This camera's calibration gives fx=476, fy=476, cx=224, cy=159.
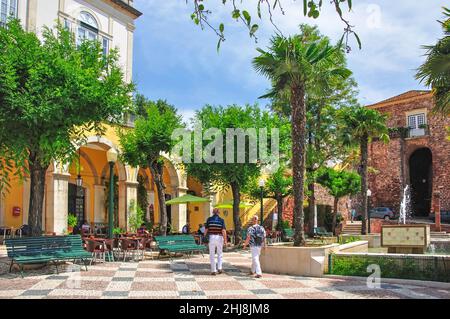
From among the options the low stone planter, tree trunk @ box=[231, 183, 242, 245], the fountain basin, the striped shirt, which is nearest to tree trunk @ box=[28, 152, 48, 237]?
the striped shirt

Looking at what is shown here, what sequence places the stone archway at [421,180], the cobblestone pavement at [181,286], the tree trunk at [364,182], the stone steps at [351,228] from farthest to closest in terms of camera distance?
the stone archway at [421,180] < the stone steps at [351,228] < the tree trunk at [364,182] < the cobblestone pavement at [181,286]

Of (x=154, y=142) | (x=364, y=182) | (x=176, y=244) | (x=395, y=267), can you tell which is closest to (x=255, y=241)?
(x=395, y=267)

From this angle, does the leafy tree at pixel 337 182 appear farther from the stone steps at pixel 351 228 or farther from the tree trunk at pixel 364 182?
the tree trunk at pixel 364 182

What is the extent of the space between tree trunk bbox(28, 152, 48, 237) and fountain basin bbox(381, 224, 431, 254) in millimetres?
9927

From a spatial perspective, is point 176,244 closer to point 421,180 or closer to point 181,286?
point 181,286

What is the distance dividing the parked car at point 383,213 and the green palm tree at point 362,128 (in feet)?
42.4

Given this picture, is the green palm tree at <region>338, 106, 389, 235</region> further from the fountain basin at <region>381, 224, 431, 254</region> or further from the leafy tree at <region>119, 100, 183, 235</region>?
the leafy tree at <region>119, 100, 183, 235</region>

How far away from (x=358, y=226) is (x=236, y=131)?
19.0 meters

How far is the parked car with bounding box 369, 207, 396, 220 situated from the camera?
128 feet

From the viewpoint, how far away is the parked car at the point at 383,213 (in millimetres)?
39156

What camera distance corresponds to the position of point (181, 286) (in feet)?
31.4

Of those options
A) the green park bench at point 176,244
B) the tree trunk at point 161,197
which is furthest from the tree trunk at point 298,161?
the tree trunk at point 161,197

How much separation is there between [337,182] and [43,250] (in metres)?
22.3

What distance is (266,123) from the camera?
20.0 metres
